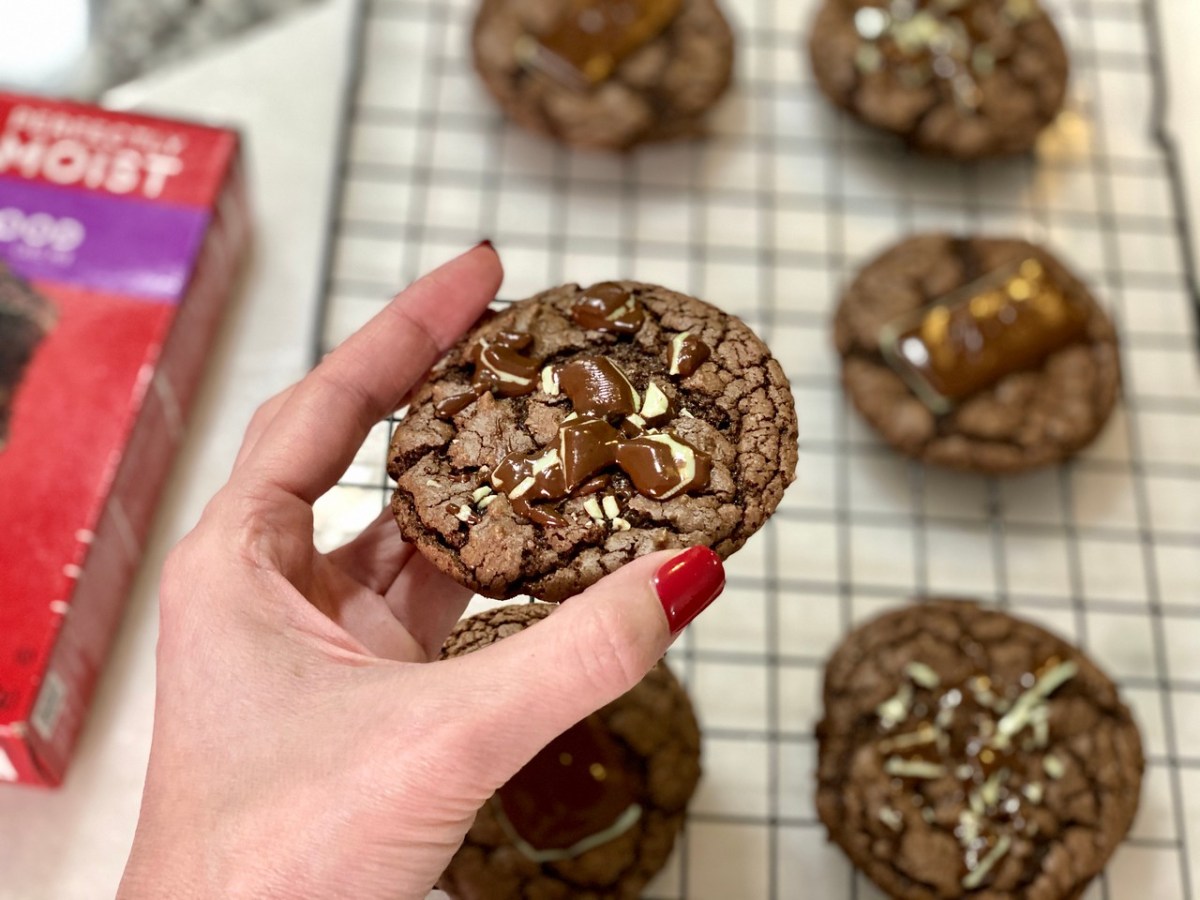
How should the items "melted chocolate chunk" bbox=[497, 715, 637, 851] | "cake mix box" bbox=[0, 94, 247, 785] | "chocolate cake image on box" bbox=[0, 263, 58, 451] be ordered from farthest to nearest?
"chocolate cake image on box" bbox=[0, 263, 58, 451], "cake mix box" bbox=[0, 94, 247, 785], "melted chocolate chunk" bbox=[497, 715, 637, 851]

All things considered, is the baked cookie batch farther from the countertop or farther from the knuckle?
the countertop

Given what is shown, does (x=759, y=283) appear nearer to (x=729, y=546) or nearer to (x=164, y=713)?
(x=729, y=546)

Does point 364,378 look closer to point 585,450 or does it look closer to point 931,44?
point 585,450

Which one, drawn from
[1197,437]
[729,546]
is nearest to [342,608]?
[729,546]

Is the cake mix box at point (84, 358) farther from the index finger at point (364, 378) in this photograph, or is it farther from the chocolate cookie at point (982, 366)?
the chocolate cookie at point (982, 366)

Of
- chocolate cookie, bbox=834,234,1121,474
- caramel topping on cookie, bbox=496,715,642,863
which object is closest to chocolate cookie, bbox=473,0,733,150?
chocolate cookie, bbox=834,234,1121,474

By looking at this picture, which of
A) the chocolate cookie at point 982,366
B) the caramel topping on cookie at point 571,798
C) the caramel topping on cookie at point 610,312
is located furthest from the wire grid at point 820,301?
the caramel topping on cookie at point 610,312

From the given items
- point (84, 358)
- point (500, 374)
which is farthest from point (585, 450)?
point (84, 358)
